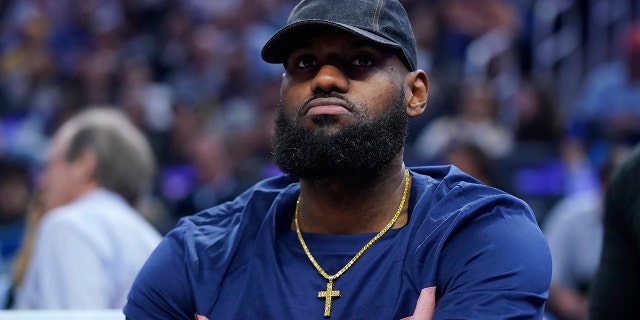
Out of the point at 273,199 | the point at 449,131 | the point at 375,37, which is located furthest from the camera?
the point at 449,131

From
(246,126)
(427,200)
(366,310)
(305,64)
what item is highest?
(305,64)

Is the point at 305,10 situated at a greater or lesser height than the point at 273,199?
greater

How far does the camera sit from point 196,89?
11320 millimetres

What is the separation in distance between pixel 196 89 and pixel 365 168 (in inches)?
348

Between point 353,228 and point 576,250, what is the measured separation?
146 inches

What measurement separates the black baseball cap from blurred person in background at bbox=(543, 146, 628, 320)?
11.4 feet

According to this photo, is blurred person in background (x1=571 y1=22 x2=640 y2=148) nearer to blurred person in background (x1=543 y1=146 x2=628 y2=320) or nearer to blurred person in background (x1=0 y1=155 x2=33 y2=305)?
blurred person in background (x1=543 y1=146 x2=628 y2=320)

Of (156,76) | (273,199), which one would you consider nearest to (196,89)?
(156,76)

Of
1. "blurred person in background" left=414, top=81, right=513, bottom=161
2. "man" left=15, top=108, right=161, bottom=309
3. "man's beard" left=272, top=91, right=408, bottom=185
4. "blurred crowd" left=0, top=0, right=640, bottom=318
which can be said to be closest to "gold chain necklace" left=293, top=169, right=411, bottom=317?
"man's beard" left=272, top=91, right=408, bottom=185

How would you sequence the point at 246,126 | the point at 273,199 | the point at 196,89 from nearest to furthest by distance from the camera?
the point at 273,199, the point at 246,126, the point at 196,89

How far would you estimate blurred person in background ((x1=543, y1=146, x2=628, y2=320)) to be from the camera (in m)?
5.90

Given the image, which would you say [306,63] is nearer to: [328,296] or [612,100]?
[328,296]

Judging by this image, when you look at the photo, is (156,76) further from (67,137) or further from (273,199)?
(273,199)

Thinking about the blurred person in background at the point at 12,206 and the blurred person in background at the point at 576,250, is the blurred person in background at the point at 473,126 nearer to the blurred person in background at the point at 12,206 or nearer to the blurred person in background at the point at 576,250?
the blurred person in background at the point at 576,250
